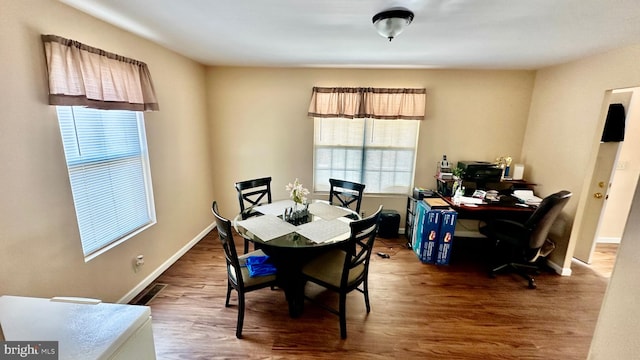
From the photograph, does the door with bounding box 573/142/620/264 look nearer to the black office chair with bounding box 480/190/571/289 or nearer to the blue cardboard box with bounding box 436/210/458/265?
the black office chair with bounding box 480/190/571/289

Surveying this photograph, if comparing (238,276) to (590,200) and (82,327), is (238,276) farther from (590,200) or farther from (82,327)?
(590,200)

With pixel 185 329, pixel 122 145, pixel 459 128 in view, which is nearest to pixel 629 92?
pixel 459 128

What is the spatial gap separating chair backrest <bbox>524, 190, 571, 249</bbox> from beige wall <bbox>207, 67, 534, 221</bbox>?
1318 mm

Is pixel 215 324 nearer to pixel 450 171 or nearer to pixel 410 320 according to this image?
pixel 410 320

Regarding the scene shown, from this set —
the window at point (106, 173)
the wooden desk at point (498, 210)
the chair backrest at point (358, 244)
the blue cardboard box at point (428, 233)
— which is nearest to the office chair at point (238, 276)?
the chair backrest at point (358, 244)

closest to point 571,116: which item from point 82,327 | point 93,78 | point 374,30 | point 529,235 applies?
point 529,235

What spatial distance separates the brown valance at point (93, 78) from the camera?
1.62 m

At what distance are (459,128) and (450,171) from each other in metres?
0.64

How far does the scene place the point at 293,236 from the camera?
6.90 feet

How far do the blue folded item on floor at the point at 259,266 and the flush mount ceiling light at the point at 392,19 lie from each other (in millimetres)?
2057

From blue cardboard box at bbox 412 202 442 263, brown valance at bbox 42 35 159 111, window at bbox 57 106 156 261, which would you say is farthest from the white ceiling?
blue cardboard box at bbox 412 202 442 263

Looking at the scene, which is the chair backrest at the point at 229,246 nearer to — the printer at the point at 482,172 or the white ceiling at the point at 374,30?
the white ceiling at the point at 374,30

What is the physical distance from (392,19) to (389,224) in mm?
2797

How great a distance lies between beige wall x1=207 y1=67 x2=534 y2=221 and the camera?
3.53 m
